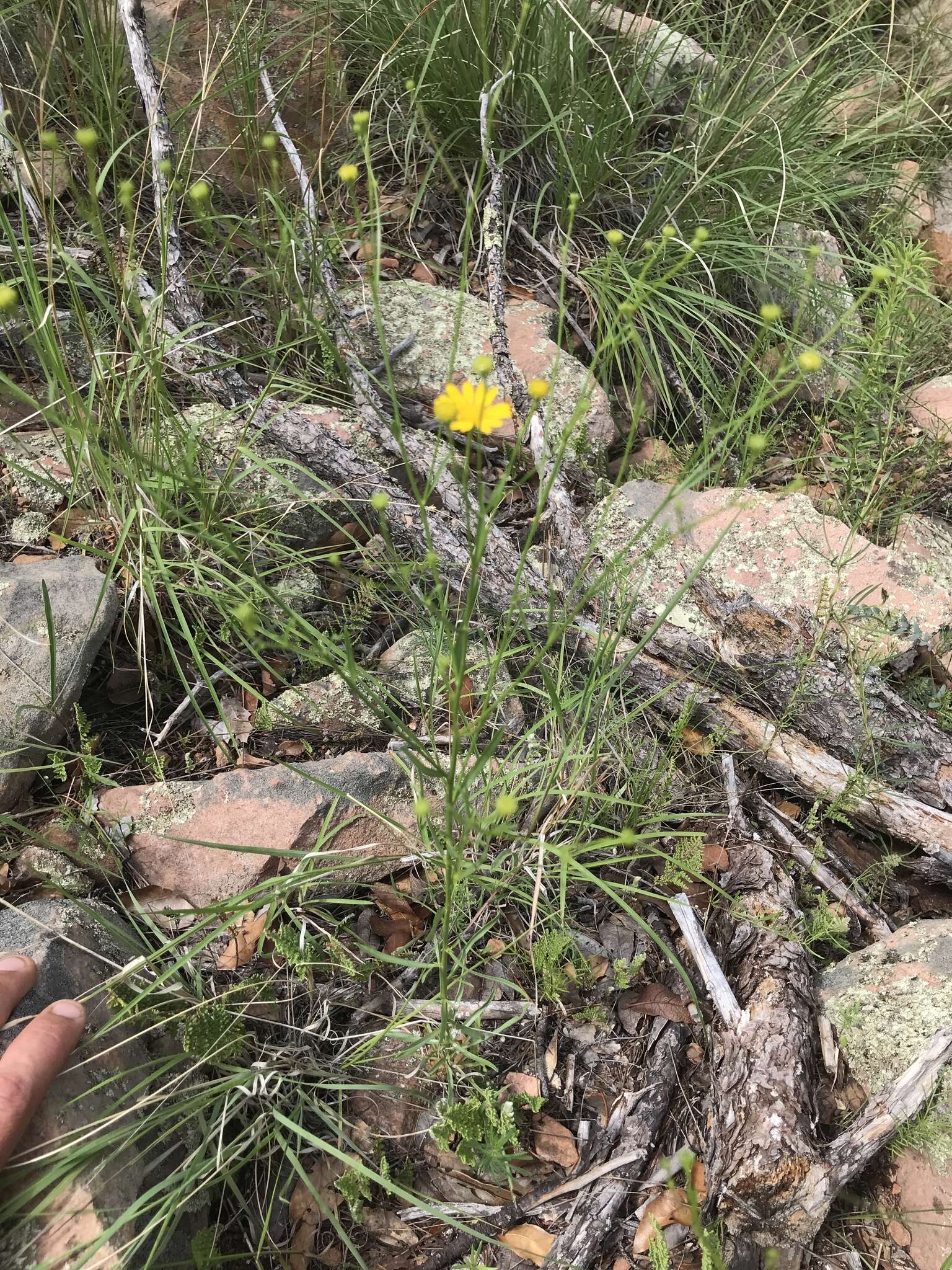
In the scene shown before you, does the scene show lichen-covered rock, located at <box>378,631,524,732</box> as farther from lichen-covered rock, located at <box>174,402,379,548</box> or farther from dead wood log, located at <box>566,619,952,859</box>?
lichen-covered rock, located at <box>174,402,379,548</box>

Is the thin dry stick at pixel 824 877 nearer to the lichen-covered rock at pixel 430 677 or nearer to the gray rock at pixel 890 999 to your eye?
the gray rock at pixel 890 999

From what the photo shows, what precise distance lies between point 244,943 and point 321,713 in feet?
1.68

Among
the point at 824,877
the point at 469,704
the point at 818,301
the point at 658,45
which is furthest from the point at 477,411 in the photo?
the point at 658,45

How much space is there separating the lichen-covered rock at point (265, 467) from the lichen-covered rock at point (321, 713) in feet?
1.23

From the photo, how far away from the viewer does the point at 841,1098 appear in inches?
60.2

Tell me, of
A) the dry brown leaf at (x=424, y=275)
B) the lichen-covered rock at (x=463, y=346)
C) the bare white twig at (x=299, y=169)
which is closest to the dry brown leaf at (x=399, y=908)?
the lichen-covered rock at (x=463, y=346)

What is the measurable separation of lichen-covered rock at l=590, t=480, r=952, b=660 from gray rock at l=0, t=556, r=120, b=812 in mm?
1162

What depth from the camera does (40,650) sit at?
168 cm

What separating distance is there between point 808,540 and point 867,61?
95.5 inches

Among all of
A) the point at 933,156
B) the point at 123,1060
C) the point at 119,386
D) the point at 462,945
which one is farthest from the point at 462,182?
the point at 123,1060

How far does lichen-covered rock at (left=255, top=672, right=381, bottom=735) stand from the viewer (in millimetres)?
1866

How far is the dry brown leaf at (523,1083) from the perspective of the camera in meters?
1.50

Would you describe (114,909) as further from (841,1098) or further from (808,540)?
(808,540)

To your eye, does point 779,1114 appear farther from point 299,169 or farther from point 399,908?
point 299,169
